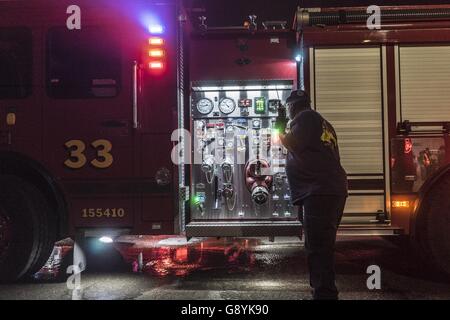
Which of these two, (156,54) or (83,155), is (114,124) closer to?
(83,155)

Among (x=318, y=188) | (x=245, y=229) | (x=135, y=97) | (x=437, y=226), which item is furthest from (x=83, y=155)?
(x=437, y=226)

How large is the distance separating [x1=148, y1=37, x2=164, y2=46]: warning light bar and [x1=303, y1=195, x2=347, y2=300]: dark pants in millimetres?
2165

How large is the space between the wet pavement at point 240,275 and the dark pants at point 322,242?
0.69 m

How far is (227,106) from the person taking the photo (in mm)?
5316

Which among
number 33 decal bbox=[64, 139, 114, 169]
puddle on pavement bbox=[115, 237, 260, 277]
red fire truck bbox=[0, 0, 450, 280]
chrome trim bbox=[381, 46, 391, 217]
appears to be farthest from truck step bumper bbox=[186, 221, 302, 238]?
number 33 decal bbox=[64, 139, 114, 169]

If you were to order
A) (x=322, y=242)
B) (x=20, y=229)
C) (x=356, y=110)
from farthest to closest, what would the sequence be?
(x=356, y=110), (x=20, y=229), (x=322, y=242)

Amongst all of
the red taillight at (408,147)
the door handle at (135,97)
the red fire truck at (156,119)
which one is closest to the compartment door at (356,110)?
the red fire truck at (156,119)

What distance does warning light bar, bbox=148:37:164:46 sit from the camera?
475 centimetres

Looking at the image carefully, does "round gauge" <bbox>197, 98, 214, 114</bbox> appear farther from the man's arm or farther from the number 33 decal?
the man's arm

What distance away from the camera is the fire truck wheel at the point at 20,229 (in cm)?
465

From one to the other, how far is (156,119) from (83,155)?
Answer: 0.80 m

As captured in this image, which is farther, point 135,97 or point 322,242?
point 135,97
